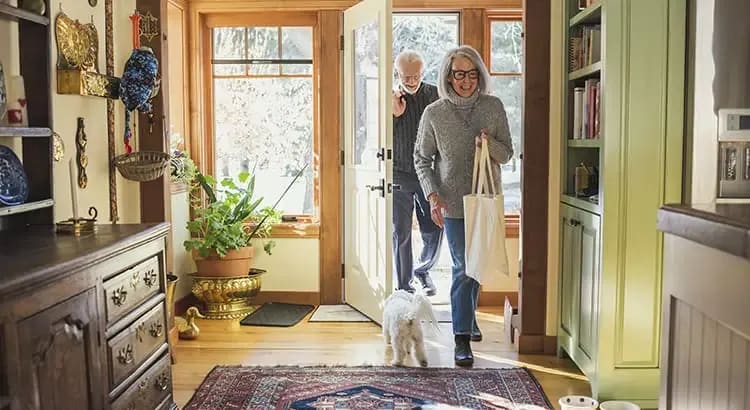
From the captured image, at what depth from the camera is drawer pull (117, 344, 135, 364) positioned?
217cm

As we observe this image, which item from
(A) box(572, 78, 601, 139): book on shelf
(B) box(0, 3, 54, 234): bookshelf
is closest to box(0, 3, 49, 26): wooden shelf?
(B) box(0, 3, 54, 234): bookshelf

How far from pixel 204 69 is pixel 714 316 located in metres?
4.00

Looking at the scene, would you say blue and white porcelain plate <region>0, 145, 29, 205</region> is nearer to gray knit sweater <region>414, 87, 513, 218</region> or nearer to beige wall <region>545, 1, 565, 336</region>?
gray knit sweater <region>414, 87, 513, 218</region>

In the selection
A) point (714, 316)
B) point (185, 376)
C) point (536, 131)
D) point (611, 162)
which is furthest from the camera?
point (536, 131)

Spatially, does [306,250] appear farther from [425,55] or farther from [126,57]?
[126,57]

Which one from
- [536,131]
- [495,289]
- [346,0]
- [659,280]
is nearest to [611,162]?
[659,280]

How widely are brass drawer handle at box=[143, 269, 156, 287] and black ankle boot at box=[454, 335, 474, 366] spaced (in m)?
1.73

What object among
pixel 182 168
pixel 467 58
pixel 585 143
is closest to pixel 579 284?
pixel 585 143

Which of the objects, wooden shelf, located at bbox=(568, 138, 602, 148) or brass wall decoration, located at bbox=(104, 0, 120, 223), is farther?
brass wall decoration, located at bbox=(104, 0, 120, 223)

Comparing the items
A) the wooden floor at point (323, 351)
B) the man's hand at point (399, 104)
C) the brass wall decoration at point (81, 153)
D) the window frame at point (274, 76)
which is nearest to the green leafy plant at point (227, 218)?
the window frame at point (274, 76)

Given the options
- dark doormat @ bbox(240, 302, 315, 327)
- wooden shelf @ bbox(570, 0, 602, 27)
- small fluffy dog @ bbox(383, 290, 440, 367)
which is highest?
wooden shelf @ bbox(570, 0, 602, 27)

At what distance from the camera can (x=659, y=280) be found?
3010mm

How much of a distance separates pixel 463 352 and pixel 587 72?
58.1 inches

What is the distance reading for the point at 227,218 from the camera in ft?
15.4
